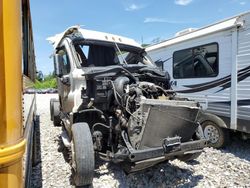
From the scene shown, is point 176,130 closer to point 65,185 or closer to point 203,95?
point 65,185

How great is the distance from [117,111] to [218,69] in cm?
305

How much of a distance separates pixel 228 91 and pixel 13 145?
540 cm

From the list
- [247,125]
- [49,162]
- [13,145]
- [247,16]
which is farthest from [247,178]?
[13,145]

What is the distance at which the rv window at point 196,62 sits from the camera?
641 centimetres

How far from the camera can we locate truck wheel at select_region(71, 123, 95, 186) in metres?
3.84

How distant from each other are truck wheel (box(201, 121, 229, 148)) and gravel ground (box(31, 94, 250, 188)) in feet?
1.28

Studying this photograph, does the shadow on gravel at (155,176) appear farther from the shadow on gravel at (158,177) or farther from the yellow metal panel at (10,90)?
the yellow metal panel at (10,90)

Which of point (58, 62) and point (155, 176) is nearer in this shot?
point (155, 176)

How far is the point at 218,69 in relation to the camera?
246 inches

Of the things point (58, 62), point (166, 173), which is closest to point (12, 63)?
point (166, 173)

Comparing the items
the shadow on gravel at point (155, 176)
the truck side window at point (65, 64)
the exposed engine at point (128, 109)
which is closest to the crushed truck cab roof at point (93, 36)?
the truck side window at point (65, 64)

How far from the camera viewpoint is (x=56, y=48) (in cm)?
615

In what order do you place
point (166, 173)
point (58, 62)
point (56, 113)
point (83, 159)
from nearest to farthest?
1. point (83, 159)
2. point (166, 173)
3. point (58, 62)
4. point (56, 113)

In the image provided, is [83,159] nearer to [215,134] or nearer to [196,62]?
[215,134]
